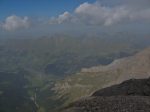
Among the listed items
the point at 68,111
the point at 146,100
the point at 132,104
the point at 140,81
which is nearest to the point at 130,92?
the point at 140,81

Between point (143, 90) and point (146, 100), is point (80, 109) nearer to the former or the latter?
point (146, 100)

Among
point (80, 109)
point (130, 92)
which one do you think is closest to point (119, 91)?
point (130, 92)

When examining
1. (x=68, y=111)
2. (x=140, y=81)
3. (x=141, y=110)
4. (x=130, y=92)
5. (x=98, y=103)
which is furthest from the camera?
(x=140, y=81)

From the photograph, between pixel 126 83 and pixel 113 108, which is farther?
pixel 126 83

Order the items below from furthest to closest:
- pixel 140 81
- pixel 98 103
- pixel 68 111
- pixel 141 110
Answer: pixel 140 81 → pixel 98 103 → pixel 68 111 → pixel 141 110

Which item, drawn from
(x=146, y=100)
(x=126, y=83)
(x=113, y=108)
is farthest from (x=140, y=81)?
(x=113, y=108)

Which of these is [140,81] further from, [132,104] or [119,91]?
[132,104]

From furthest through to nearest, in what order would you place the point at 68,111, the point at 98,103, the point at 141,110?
the point at 98,103
the point at 68,111
the point at 141,110

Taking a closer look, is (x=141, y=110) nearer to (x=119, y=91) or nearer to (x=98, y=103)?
(x=98, y=103)

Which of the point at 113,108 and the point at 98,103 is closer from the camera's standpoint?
the point at 113,108
